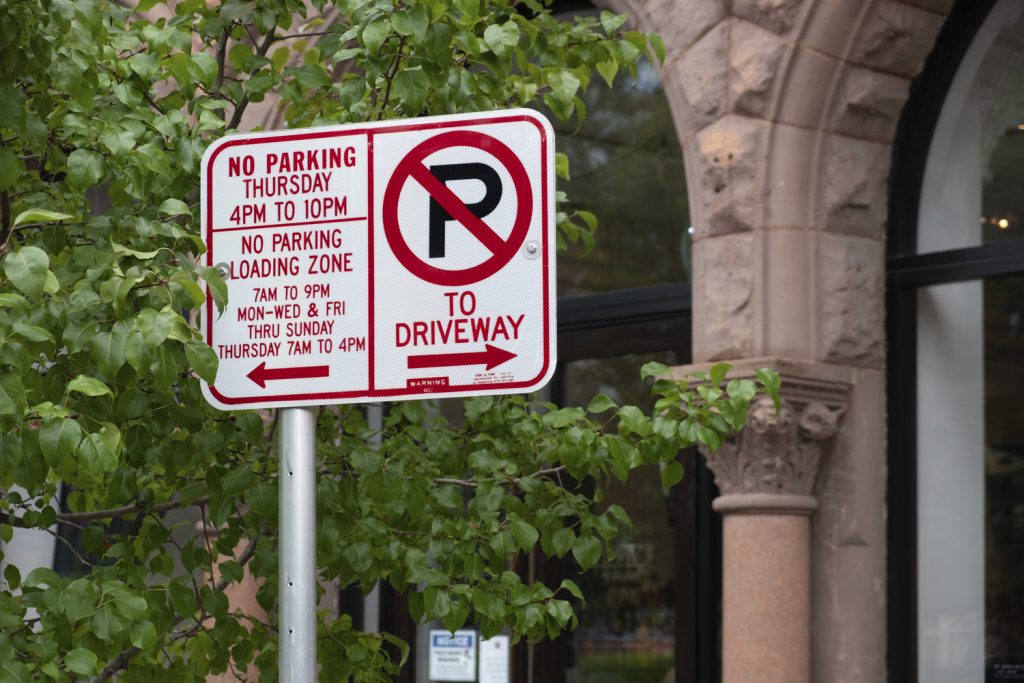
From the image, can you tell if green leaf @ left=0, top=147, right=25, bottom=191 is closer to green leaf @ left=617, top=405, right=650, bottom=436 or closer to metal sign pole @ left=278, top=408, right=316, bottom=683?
metal sign pole @ left=278, top=408, right=316, bottom=683

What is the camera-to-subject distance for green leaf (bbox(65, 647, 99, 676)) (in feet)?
10.8

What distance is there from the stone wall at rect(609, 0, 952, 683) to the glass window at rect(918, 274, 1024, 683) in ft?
0.75

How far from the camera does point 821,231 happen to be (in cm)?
772

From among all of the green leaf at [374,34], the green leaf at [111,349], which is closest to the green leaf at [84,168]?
the green leaf at [374,34]

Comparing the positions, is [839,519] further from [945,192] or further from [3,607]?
[3,607]

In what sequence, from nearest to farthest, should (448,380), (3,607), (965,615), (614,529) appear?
(448,380)
(3,607)
(614,529)
(965,615)

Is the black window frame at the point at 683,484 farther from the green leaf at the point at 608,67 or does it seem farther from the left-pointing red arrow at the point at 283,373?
the left-pointing red arrow at the point at 283,373

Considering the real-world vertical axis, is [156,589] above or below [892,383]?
below

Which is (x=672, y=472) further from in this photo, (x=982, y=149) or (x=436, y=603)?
(x=982, y=149)

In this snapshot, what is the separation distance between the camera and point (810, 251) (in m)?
7.67

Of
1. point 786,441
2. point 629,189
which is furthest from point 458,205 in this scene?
point 629,189

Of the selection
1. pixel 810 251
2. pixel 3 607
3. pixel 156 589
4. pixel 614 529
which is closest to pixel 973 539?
pixel 810 251

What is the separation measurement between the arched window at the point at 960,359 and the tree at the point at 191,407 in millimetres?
3210

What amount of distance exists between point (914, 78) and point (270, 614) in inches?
178
